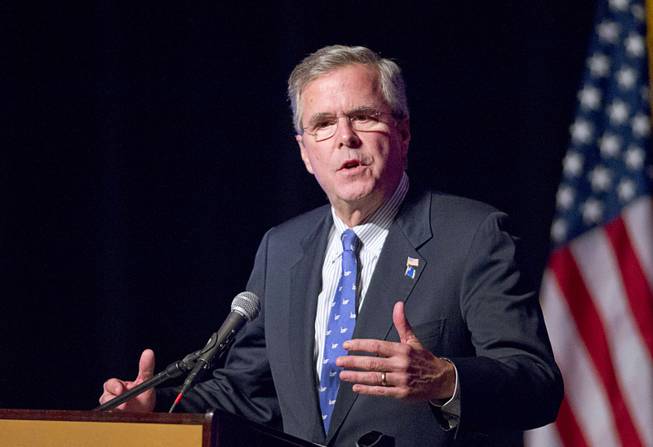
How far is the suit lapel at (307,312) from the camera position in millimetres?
2363

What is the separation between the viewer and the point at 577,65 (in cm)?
372

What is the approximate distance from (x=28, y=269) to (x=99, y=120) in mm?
697

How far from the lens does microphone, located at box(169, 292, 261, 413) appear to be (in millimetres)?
1900

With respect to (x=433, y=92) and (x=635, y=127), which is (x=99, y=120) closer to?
(x=433, y=92)

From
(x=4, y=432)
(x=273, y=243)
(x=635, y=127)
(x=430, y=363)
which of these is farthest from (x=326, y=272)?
(x=635, y=127)

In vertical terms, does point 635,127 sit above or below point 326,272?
above

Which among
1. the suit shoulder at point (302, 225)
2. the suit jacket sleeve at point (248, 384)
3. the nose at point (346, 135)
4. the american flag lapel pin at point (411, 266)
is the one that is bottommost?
the suit jacket sleeve at point (248, 384)

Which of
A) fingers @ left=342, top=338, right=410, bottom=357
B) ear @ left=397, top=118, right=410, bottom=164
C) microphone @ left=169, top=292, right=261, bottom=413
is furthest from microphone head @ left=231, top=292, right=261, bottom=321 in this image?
ear @ left=397, top=118, right=410, bottom=164

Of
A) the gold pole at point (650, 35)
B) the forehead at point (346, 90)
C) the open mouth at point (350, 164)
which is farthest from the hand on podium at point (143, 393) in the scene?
the gold pole at point (650, 35)

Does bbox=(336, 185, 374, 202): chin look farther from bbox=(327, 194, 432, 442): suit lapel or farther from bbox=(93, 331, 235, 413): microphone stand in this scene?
bbox=(93, 331, 235, 413): microphone stand

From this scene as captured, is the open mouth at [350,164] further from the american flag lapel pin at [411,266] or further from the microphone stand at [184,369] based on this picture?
the microphone stand at [184,369]

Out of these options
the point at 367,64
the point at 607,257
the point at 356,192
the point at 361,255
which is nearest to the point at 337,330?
the point at 361,255

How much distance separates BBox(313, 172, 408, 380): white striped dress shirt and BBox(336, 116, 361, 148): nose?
183 millimetres

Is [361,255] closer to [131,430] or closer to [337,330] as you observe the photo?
[337,330]
